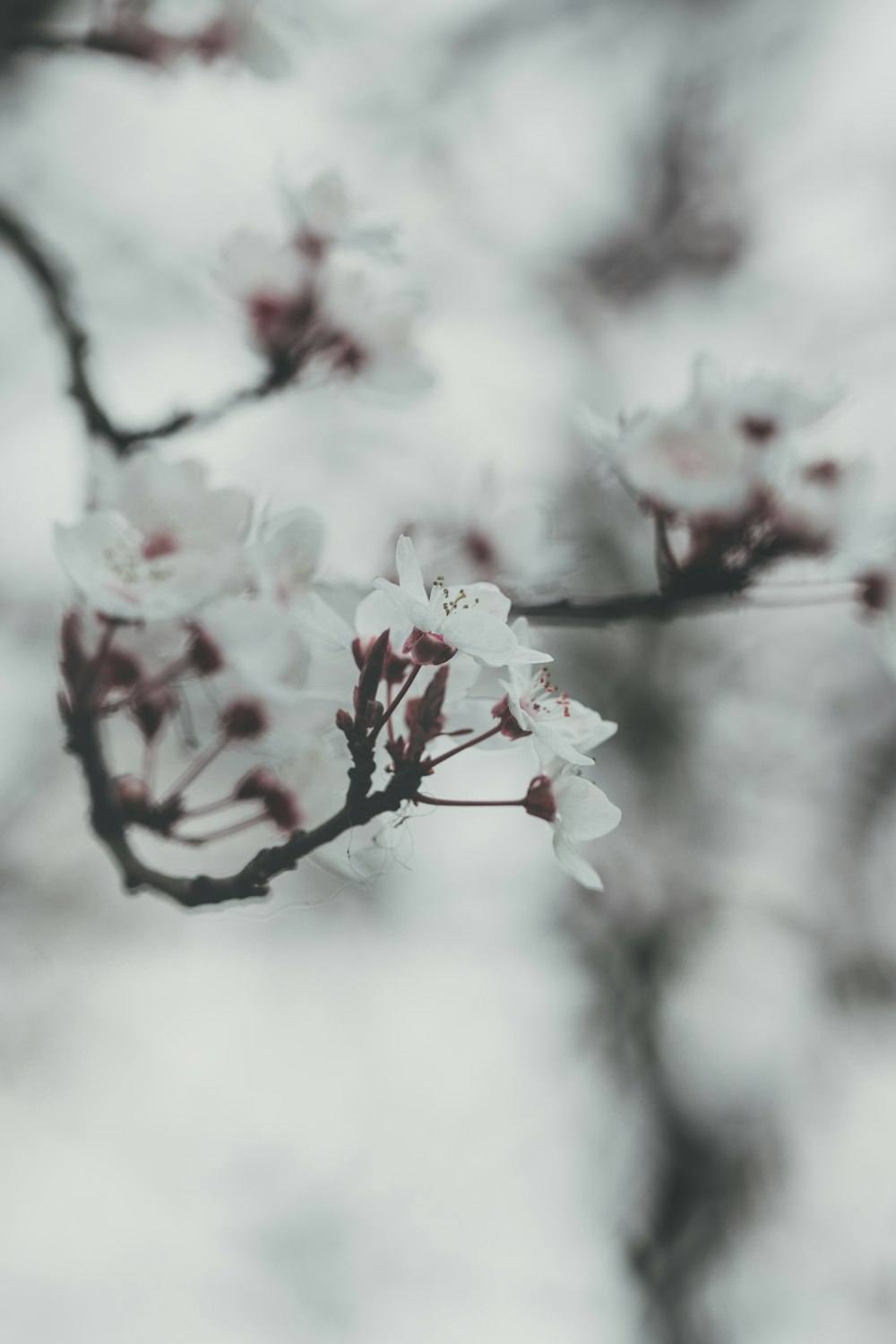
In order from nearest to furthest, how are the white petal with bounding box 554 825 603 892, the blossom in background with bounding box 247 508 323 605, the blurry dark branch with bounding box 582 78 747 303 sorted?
the white petal with bounding box 554 825 603 892 < the blossom in background with bounding box 247 508 323 605 < the blurry dark branch with bounding box 582 78 747 303

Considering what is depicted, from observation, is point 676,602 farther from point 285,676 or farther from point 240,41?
point 240,41

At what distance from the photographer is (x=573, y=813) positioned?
0.73 m

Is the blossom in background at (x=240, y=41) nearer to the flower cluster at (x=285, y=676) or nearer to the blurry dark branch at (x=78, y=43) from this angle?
the blurry dark branch at (x=78, y=43)

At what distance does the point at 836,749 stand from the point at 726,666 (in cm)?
58

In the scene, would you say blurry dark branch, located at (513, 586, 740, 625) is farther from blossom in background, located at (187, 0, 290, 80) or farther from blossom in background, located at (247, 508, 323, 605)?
blossom in background, located at (187, 0, 290, 80)

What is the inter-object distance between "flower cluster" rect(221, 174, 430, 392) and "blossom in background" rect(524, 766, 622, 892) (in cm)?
74

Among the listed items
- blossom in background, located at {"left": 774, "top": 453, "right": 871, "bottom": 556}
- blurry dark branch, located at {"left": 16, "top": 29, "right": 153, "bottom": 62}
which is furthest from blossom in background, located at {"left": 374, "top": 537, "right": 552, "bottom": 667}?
blurry dark branch, located at {"left": 16, "top": 29, "right": 153, "bottom": 62}

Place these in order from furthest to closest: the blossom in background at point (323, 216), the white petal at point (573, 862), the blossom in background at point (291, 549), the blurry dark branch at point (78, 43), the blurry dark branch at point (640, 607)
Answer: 1. the blurry dark branch at point (78, 43)
2. the blossom in background at point (323, 216)
3. the blurry dark branch at point (640, 607)
4. the blossom in background at point (291, 549)
5. the white petal at point (573, 862)

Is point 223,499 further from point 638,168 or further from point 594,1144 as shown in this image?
point 638,168

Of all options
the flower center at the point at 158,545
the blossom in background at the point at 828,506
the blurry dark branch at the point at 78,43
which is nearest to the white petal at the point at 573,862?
the flower center at the point at 158,545

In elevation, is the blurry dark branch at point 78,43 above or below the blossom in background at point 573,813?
above

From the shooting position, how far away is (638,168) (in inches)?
179

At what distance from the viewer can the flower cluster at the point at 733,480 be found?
99cm

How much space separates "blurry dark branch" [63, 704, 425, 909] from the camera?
0.64m
